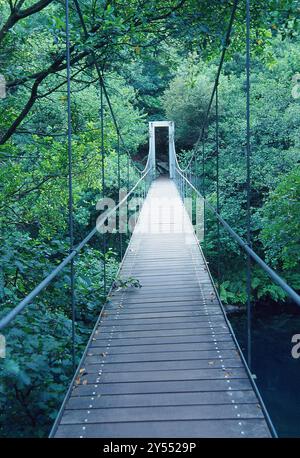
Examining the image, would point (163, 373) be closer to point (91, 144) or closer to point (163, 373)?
point (163, 373)

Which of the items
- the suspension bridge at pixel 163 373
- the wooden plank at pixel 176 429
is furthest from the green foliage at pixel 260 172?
the wooden plank at pixel 176 429

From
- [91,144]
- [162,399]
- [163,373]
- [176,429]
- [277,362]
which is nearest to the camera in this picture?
[176,429]

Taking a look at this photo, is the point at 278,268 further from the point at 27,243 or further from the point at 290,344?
the point at 27,243

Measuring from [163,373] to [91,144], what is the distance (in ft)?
14.8

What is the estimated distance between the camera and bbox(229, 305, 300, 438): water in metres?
6.40

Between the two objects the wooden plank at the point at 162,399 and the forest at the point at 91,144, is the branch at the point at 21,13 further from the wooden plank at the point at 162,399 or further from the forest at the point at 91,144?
the wooden plank at the point at 162,399

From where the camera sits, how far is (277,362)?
7.91m

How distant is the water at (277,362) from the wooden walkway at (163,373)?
331 cm

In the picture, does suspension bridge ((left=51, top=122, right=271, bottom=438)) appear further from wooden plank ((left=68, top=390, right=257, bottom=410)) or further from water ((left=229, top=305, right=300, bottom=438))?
water ((left=229, top=305, right=300, bottom=438))

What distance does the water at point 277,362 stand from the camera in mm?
6399

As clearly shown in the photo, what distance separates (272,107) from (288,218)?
3335mm

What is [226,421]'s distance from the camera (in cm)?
186

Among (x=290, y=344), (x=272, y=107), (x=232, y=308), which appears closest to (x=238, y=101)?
(x=272, y=107)

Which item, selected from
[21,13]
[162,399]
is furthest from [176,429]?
[21,13]
